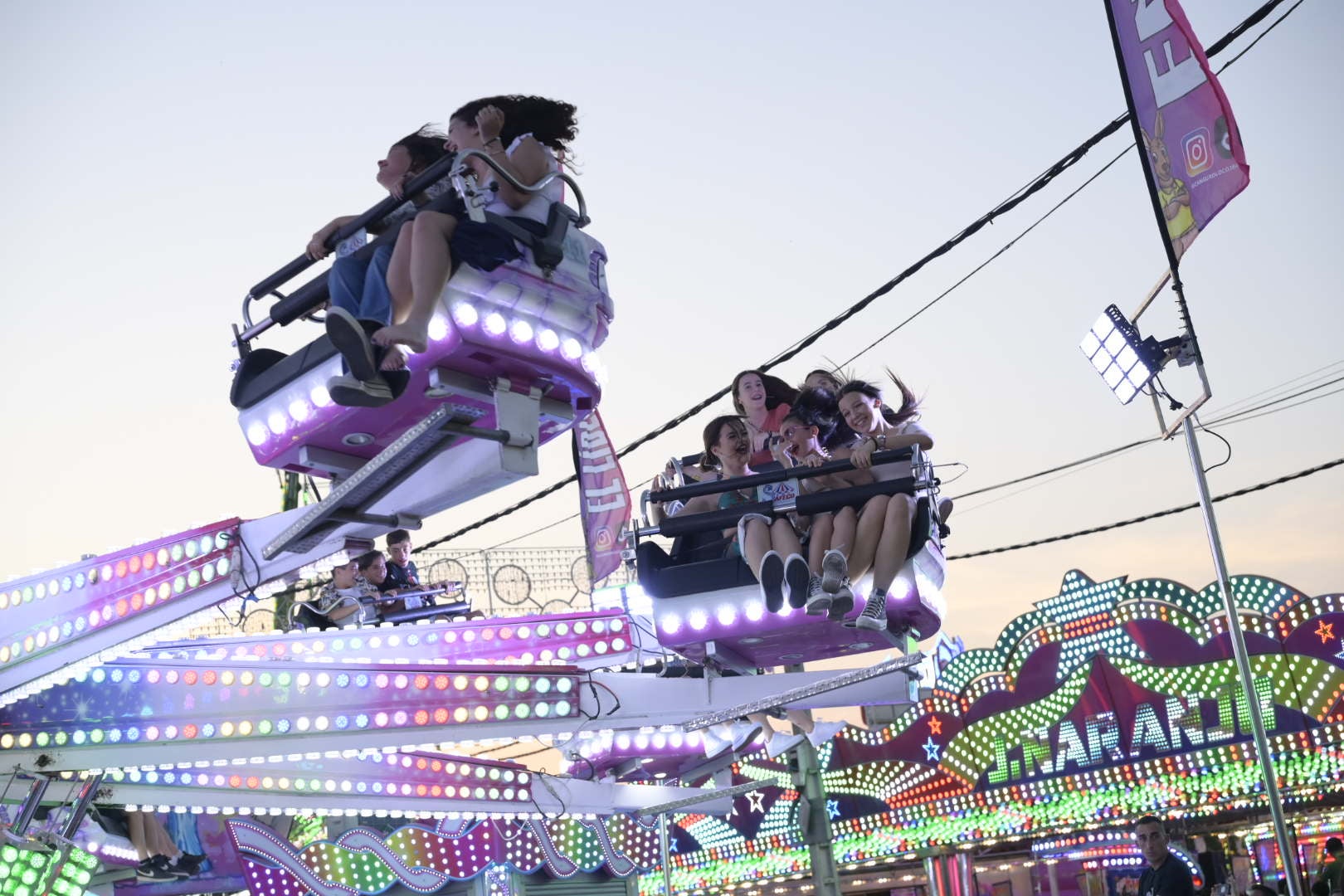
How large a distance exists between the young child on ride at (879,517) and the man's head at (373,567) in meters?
3.42

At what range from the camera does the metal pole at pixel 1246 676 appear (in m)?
5.22

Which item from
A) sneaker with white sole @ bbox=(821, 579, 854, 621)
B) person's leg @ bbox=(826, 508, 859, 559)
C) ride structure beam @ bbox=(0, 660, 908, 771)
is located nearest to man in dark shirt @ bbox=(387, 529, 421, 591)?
ride structure beam @ bbox=(0, 660, 908, 771)

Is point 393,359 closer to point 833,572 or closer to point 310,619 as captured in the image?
point 833,572

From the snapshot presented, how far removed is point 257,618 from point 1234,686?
7.70m

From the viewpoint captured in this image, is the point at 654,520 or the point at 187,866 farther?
the point at 187,866

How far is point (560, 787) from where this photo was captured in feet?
26.4

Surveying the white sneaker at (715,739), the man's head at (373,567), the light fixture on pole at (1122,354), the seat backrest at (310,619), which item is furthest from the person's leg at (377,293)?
the white sneaker at (715,739)

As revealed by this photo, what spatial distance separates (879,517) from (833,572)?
30 centimetres

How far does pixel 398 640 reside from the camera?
6.16 meters

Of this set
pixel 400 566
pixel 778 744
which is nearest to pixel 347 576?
pixel 400 566

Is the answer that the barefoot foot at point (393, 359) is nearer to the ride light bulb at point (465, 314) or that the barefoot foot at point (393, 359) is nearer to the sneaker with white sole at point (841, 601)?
the ride light bulb at point (465, 314)

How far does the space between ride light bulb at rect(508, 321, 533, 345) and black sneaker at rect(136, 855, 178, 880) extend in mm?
5790

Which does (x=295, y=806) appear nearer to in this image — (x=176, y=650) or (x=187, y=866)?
(x=176, y=650)

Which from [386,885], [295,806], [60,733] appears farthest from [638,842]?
[60,733]
